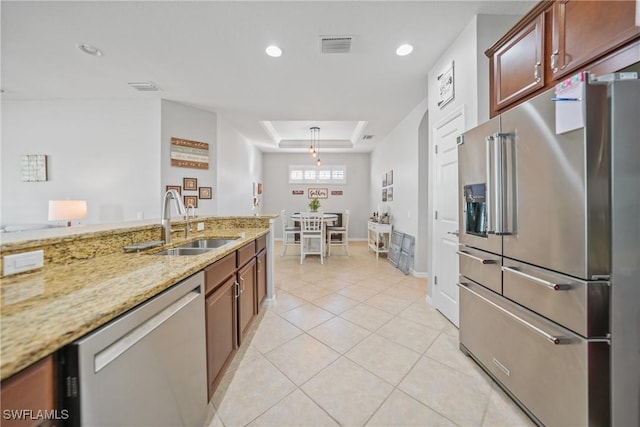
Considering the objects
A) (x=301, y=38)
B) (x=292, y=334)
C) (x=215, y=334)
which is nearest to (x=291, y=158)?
(x=301, y=38)

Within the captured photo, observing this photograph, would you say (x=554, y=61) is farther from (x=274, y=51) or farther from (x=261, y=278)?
(x=261, y=278)

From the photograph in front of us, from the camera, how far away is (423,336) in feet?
7.01

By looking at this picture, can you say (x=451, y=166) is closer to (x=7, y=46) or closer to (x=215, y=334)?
(x=215, y=334)

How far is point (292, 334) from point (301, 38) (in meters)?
2.75

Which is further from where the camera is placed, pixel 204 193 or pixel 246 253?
pixel 204 193

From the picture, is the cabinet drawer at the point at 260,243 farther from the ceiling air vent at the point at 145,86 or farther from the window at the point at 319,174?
the window at the point at 319,174

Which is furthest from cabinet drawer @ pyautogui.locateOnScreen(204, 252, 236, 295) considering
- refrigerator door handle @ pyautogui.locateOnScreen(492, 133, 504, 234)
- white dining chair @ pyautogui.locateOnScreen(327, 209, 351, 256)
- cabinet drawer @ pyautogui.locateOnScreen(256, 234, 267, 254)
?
white dining chair @ pyautogui.locateOnScreen(327, 209, 351, 256)

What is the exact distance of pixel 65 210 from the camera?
10.1ft

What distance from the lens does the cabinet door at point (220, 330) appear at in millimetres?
1380

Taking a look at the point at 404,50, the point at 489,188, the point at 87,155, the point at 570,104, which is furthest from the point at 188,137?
the point at 570,104

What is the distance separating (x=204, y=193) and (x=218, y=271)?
9.96ft

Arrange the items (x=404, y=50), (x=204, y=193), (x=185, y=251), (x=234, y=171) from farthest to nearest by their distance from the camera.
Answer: (x=234, y=171) < (x=204, y=193) < (x=404, y=50) < (x=185, y=251)

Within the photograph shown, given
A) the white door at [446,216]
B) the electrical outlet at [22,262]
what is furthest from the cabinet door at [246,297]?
the white door at [446,216]

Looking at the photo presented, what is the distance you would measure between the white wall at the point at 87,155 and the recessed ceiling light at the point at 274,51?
2.26m
